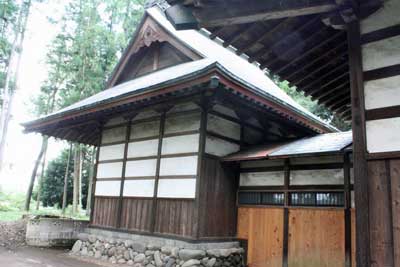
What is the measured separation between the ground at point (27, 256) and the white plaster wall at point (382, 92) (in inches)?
251

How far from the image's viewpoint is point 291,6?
280 centimetres

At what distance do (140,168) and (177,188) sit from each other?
1392mm

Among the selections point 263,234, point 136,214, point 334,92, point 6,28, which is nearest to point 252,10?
point 334,92

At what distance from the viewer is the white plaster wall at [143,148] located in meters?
7.78

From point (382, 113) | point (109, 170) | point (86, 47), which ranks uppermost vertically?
point (86, 47)

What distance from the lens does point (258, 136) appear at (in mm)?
8211

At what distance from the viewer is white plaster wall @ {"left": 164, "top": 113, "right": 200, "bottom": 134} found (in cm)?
698

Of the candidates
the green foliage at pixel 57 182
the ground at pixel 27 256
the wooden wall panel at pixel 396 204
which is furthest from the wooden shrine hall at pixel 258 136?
the green foliage at pixel 57 182

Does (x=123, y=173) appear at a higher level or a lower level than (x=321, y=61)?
lower

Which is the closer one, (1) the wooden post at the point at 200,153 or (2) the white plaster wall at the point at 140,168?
(1) the wooden post at the point at 200,153

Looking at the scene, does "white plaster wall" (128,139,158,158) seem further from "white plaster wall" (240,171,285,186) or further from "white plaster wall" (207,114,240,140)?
"white plaster wall" (240,171,285,186)

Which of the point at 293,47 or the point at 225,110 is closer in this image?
the point at 293,47

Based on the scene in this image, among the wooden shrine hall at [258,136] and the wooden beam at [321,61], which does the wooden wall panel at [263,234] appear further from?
the wooden beam at [321,61]

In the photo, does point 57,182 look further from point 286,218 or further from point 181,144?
point 286,218
